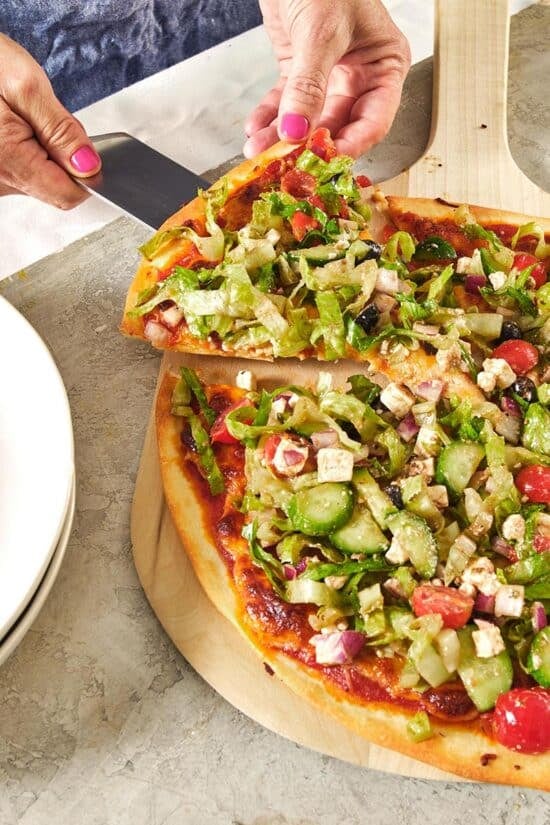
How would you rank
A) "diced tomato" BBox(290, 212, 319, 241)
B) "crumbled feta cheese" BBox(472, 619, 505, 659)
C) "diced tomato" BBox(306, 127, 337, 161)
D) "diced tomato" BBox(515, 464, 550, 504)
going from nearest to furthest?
"crumbled feta cheese" BBox(472, 619, 505, 659)
"diced tomato" BBox(515, 464, 550, 504)
"diced tomato" BBox(290, 212, 319, 241)
"diced tomato" BBox(306, 127, 337, 161)

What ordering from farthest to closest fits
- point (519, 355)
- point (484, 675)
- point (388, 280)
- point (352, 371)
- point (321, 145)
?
1. point (321, 145)
2. point (352, 371)
3. point (388, 280)
4. point (519, 355)
5. point (484, 675)

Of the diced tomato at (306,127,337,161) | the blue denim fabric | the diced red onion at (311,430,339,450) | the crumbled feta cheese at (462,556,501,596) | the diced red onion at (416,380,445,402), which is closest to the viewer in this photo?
the crumbled feta cheese at (462,556,501,596)

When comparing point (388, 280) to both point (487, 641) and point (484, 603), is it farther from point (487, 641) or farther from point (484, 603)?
point (487, 641)

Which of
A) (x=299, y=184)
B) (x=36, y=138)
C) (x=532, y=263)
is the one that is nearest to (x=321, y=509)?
(x=532, y=263)

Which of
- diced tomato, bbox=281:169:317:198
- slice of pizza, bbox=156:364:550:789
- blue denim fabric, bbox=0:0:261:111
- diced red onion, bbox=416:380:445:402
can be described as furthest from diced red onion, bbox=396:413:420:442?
blue denim fabric, bbox=0:0:261:111

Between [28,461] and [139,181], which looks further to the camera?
[139,181]

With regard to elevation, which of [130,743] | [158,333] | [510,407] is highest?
[158,333]

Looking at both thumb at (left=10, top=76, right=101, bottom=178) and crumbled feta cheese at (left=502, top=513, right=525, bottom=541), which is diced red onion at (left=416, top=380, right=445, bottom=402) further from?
thumb at (left=10, top=76, right=101, bottom=178)

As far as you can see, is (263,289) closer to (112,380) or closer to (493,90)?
(112,380)
